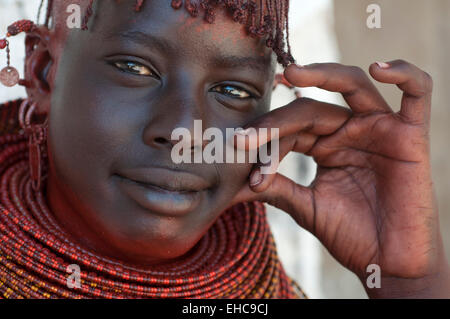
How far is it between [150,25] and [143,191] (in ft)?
1.54

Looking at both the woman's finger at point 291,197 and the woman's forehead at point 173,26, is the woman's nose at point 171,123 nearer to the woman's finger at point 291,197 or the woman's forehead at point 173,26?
the woman's forehead at point 173,26

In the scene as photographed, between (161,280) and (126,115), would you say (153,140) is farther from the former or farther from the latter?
(161,280)

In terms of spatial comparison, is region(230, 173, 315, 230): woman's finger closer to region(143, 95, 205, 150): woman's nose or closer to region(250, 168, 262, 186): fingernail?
region(250, 168, 262, 186): fingernail

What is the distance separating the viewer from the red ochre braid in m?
1.71

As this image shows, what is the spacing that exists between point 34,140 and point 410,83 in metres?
1.22

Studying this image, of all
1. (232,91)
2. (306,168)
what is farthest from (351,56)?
(232,91)

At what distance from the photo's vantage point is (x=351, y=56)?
399 centimetres

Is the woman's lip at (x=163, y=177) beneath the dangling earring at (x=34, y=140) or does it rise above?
beneath

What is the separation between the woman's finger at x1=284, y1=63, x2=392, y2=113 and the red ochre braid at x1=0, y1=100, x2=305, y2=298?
0.60 metres

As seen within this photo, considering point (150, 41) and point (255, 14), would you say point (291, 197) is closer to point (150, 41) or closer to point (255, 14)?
point (255, 14)

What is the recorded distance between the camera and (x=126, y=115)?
167cm

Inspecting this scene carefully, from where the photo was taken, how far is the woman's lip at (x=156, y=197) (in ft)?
5.43

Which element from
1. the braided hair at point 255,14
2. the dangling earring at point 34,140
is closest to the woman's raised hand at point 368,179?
the braided hair at point 255,14
